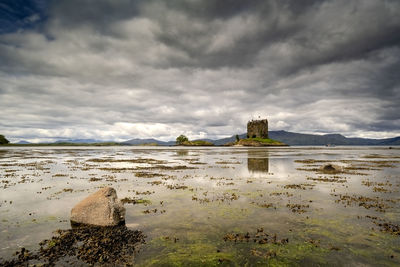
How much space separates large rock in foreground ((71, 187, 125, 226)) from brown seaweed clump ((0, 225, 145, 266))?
66 cm

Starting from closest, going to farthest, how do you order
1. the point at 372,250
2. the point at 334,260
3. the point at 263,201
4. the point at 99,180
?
the point at 334,260 < the point at 372,250 < the point at 263,201 < the point at 99,180

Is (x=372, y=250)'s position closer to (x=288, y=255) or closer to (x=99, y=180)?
(x=288, y=255)

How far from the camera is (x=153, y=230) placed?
1198 cm

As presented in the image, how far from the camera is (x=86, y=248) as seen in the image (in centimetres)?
969

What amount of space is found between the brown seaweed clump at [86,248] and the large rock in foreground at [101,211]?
2.16 ft

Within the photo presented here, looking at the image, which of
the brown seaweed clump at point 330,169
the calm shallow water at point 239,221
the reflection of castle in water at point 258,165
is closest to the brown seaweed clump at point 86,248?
the calm shallow water at point 239,221

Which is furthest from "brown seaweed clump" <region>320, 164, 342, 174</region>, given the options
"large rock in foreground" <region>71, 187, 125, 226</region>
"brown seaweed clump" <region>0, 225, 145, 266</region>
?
"brown seaweed clump" <region>0, 225, 145, 266</region>

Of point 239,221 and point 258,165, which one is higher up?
point 258,165

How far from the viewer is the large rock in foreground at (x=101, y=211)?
12.6 metres

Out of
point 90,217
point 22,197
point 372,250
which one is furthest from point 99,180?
point 372,250

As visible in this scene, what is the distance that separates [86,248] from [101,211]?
333 cm

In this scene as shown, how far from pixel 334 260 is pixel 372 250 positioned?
239cm

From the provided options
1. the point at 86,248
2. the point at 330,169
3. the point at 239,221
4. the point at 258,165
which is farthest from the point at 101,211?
the point at 330,169

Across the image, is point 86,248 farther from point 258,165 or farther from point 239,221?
point 258,165
